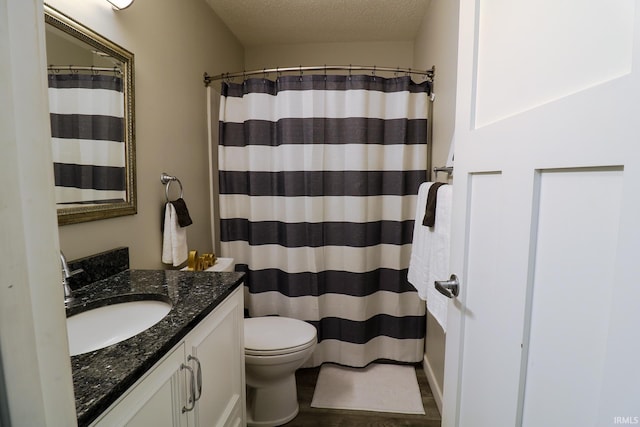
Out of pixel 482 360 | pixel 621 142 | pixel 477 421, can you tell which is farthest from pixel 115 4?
pixel 477 421

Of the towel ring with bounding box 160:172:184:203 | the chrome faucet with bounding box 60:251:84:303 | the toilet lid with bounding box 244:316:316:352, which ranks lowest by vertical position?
the toilet lid with bounding box 244:316:316:352

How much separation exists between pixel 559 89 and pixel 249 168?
1752mm

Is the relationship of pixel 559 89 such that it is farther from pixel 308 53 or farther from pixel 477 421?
pixel 308 53

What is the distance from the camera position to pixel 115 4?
1.21 metres

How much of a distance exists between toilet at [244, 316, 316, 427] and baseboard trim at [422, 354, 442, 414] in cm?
79

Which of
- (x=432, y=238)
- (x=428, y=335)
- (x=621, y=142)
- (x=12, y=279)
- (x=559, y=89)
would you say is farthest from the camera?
(x=428, y=335)

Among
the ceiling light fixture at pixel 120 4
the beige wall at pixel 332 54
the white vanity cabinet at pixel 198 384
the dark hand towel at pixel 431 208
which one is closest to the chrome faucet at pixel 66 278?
the white vanity cabinet at pixel 198 384

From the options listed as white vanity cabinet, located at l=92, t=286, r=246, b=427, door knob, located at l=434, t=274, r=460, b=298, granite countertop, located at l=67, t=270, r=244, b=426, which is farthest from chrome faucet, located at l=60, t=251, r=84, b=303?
door knob, located at l=434, t=274, r=460, b=298

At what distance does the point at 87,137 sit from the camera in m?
1.13

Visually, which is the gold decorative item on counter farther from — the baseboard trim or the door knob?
the baseboard trim

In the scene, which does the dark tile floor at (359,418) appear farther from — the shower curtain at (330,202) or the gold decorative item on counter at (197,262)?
the gold decorative item on counter at (197,262)

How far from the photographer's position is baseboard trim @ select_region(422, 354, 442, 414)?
5.59ft

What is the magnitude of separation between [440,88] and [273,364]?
5.90 feet

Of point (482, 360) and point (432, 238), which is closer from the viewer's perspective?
point (482, 360)
